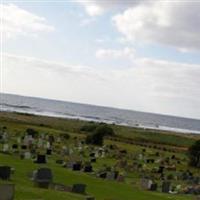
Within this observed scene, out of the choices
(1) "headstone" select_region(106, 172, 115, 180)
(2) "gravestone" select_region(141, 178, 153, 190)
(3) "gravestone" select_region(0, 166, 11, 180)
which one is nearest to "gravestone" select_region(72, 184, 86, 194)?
(3) "gravestone" select_region(0, 166, 11, 180)

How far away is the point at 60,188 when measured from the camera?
24547mm

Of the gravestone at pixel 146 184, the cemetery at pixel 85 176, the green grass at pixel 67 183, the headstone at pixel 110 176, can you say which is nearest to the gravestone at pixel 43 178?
the cemetery at pixel 85 176

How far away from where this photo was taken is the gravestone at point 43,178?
79.0ft

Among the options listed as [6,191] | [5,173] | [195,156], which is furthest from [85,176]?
[195,156]

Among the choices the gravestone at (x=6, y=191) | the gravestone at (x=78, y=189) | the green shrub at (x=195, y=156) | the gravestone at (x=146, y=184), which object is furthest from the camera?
the green shrub at (x=195, y=156)

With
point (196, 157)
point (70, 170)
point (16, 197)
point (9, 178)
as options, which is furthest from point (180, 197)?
point (196, 157)

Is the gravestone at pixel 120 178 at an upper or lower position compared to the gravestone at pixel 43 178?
lower

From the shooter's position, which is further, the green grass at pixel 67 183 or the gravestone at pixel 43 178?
the gravestone at pixel 43 178

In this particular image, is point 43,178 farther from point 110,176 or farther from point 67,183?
point 110,176

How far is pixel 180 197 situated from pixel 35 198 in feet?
38.5

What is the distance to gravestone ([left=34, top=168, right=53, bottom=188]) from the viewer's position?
24087mm

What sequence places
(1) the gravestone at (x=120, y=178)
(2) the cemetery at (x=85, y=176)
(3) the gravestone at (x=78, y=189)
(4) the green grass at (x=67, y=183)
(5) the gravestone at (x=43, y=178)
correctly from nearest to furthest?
(4) the green grass at (x=67, y=183)
(2) the cemetery at (x=85, y=176)
(3) the gravestone at (x=78, y=189)
(5) the gravestone at (x=43, y=178)
(1) the gravestone at (x=120, y=178)

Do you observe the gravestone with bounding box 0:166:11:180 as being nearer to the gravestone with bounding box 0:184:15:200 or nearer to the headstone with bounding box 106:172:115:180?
the gravestone with bounding box 0:184:15:200

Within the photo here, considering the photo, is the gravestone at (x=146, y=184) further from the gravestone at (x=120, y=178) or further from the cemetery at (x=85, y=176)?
the gravestone at (x=120, y=178)
